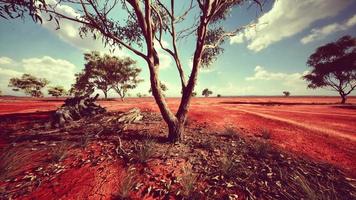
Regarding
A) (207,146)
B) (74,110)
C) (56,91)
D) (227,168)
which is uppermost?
(56,91)

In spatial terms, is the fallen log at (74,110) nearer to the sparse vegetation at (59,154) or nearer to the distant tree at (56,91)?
the sparse vegetation at (59,154)

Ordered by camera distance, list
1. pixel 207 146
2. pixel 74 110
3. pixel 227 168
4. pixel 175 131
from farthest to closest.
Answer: pixel 74 110
pixel 175 131
pixel 207 146
pixel 227 168

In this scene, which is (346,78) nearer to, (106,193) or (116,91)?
(106,193)

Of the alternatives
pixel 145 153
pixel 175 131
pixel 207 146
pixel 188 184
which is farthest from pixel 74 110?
pixel 188 184

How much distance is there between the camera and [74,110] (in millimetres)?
10266

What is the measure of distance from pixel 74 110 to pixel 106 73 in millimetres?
27632

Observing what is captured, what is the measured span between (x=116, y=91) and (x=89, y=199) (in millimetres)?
37234

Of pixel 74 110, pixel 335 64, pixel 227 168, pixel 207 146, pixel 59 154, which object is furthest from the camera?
pixel 335 64

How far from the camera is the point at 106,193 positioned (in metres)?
3.91

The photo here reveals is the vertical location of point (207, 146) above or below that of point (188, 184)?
above

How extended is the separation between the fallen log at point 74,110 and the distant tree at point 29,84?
168 feet

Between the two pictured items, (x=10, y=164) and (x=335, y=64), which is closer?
(x=10, y=164)

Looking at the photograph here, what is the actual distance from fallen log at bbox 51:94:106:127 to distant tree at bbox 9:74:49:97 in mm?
51087

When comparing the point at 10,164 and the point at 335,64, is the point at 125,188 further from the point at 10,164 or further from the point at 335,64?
the point at 335,64
